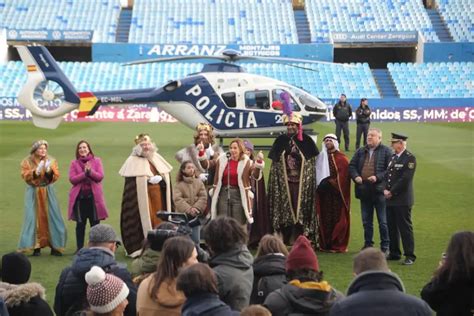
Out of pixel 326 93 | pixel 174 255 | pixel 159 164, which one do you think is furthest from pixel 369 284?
pixel 326 93

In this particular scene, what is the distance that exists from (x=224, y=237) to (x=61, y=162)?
57.8ft

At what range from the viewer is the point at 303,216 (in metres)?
13.2

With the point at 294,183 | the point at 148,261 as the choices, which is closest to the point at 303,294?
the point at 148,261

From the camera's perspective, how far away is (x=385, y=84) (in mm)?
53156

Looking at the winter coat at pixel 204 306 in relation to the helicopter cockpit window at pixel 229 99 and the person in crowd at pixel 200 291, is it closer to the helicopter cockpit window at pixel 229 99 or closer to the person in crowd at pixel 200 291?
the person in crowd at pixel 200 291

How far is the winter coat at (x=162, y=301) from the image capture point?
6.75 metres

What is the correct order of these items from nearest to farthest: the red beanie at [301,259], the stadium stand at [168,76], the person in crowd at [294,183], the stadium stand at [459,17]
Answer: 1. the red beanie at [301,259]
2. the person in crowd at [294,183]
3. the stadium stand at [168,76]
4. the stadium stand at [459,17]

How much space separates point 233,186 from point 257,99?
14960 millimetres

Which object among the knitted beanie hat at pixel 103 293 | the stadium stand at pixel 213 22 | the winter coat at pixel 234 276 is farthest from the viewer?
the stadium stand at pixel 213 22

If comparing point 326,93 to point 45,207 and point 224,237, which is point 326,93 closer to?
point 45,207

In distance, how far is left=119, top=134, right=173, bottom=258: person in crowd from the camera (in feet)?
41.0

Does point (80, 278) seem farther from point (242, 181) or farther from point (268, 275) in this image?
point (242, 181)

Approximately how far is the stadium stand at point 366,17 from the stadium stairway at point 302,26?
1.79ft

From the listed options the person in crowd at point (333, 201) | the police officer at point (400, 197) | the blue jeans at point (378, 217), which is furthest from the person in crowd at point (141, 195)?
the police officer at point (400, 197)
